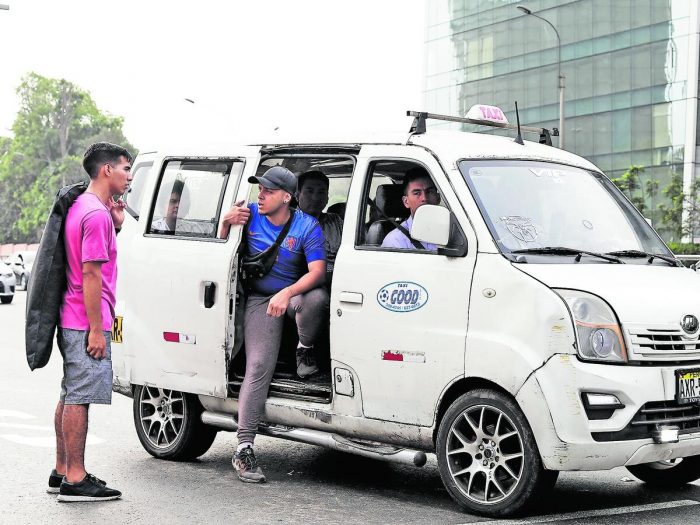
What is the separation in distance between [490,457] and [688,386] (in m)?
1.08

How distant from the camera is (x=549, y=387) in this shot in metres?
5.71

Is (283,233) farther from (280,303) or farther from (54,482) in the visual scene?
(54,482)

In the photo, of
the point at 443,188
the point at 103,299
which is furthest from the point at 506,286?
the point at 103,299

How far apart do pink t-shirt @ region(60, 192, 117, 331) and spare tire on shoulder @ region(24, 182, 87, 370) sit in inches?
2.1

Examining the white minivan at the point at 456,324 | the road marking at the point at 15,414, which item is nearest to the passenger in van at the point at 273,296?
the white minivan at the point at 456,324

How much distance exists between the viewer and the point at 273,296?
7164 mm

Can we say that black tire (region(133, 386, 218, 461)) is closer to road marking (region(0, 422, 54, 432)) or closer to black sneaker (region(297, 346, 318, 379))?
black sneaker (region(297, 346, 318, 379))

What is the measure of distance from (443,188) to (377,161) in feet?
1.88

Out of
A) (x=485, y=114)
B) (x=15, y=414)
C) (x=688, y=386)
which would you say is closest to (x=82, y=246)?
(x=485, y=114)

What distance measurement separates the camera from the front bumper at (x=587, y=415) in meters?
5.65

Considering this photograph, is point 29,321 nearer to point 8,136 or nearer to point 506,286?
point 506,286

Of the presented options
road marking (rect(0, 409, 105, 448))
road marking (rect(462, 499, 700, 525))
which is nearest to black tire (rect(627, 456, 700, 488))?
road marking (rect(462, 499, 700, 525))

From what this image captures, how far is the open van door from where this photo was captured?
7375 millimetres

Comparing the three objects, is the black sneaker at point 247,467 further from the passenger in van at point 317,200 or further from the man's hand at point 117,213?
the passenger in van at point 317,200
